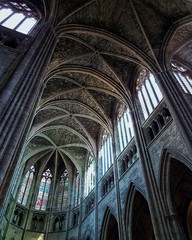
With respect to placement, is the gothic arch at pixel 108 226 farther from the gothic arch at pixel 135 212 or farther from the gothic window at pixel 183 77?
the gothic window at pixel 183 77

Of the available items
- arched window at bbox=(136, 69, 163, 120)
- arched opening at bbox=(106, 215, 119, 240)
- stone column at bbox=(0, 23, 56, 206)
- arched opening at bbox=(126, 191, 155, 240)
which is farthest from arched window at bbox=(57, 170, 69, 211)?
stone column at bbox=(0, 23, 56, 206)

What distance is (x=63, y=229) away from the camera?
17031mm

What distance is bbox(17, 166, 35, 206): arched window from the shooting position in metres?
18.1

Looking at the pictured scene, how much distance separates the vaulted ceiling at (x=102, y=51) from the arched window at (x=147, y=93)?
0.76 meters

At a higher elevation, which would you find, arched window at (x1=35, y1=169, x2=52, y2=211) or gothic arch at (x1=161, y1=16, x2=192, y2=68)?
gothic arch at (x1=161, y1=16, x2=192, y2=68)

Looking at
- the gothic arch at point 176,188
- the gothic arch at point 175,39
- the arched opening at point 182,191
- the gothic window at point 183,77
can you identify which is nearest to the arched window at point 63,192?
the arched opening at point 182,191

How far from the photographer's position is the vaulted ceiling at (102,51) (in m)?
12.6

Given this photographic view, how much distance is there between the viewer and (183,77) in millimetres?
13469

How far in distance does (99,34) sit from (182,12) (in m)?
4.93

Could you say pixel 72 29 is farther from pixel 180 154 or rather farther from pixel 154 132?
pixel 180 154

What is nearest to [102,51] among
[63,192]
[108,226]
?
[108,226]

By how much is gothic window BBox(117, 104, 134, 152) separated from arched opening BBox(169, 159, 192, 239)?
4211 mm

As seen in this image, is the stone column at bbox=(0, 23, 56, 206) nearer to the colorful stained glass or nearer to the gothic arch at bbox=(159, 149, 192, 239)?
the gothic arch at bbox=(159, 149, 192, 239)

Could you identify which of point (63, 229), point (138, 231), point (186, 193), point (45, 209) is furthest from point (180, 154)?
point (45, 209)
